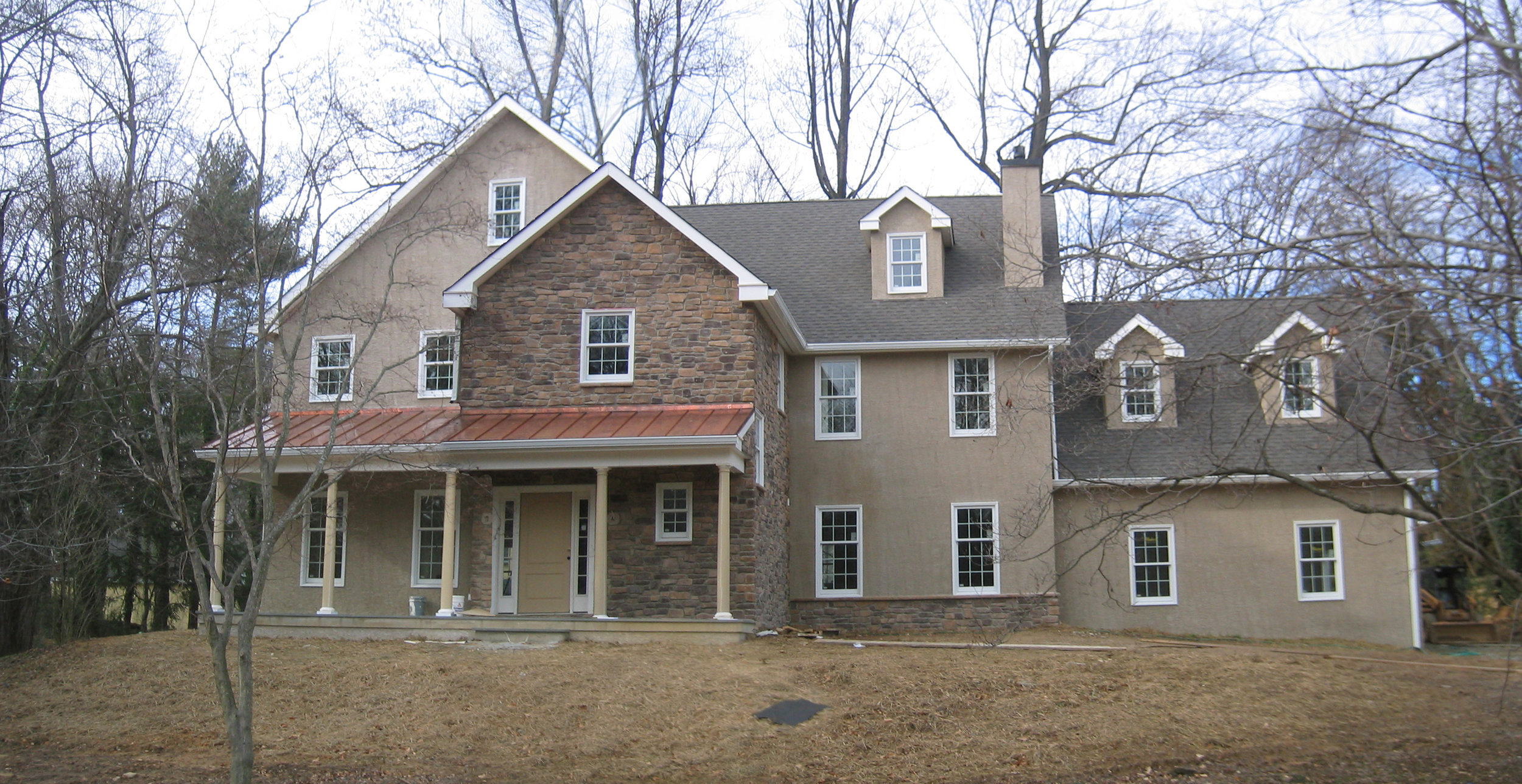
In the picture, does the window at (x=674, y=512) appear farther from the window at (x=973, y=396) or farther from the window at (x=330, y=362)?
the window at (x=330, y=362)

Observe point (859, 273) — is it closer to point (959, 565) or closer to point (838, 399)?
point (838, 399)

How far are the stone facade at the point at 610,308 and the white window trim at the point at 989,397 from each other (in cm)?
428

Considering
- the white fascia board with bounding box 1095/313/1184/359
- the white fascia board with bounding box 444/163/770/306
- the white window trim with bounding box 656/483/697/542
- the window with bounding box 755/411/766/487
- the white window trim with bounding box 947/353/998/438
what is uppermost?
the white fascia board with bounding box 444/163/770/306

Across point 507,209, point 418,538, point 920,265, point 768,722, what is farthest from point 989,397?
point 418,538

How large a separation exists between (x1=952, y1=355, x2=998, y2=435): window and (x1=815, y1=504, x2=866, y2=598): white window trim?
224 cm

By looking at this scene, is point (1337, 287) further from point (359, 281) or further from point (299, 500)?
point (359, 281)

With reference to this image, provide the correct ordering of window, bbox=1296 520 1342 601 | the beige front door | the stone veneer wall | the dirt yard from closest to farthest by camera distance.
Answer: the dirt yard
the beige front door
window, bbox=1296 520 1342 601
the stone veneer wall

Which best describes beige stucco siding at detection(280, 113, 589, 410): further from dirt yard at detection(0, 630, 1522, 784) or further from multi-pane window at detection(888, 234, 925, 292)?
dirt yard at detection(0, 630, 1522, 784)

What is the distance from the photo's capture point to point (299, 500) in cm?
902

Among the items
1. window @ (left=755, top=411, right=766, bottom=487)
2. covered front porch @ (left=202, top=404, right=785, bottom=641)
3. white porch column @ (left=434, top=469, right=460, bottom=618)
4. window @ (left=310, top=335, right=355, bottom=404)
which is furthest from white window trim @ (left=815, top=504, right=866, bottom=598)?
window @ (left=310, top=335, right=355, bottom=404)

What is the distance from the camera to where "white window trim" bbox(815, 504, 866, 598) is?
19.6 meters

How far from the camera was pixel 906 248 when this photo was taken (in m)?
21.1

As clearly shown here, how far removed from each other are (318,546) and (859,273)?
10.7 m

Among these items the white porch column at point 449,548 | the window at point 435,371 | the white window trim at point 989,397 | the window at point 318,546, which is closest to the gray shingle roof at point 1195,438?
the white window trim at point 989,397
